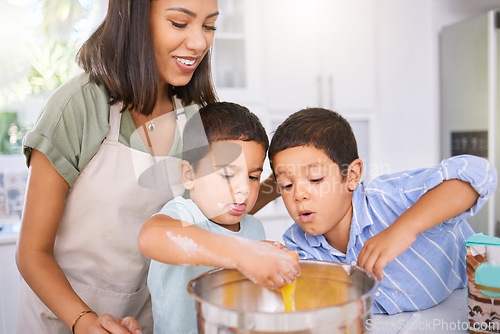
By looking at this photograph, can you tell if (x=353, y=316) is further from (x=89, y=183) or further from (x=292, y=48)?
(x=292, y=48)

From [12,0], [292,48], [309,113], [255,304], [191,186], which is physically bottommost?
[255,304]

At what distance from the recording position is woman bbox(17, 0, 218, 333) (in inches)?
30.1

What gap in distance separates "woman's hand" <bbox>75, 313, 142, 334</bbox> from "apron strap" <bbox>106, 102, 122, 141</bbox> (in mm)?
338

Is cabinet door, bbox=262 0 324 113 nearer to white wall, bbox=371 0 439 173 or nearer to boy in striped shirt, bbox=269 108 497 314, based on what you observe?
white wall, bbox=371 0 439 173

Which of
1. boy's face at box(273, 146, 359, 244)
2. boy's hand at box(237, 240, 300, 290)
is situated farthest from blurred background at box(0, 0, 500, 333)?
boy's hand at box(237, 240, 300, 290)

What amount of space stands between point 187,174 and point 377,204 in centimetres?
42

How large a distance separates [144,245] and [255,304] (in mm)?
186

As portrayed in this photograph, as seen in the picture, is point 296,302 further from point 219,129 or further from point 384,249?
point 219,129

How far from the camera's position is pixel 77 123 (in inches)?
31.5

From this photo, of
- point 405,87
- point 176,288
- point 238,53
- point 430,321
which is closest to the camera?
point 430,321

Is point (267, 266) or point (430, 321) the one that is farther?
point (430, 321)

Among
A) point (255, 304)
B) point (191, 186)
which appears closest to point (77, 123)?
point (191, 186)

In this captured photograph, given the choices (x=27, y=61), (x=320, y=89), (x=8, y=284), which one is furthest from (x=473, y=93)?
(x=8, y=284)

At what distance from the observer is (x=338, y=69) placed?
8.07 feet
